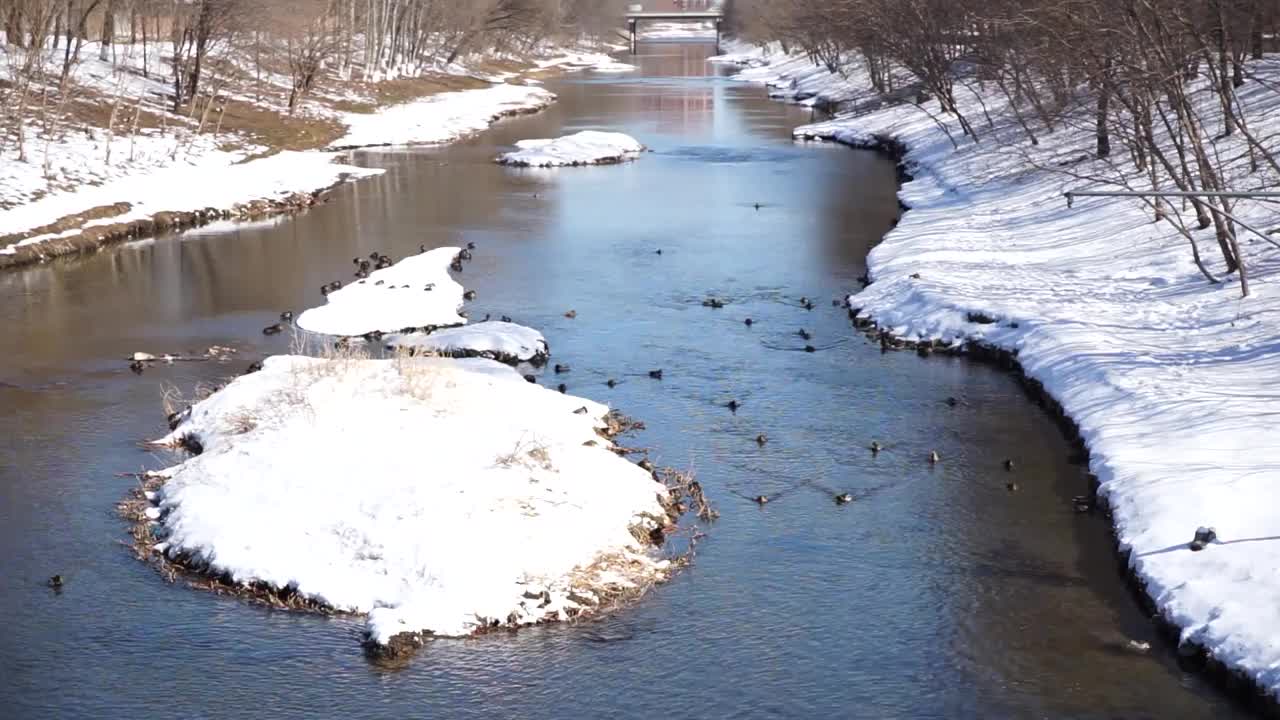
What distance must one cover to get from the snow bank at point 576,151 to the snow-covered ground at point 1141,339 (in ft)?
40.9

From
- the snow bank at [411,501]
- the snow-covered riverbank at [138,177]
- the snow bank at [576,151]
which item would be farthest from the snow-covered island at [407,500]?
the snow bank at [576,151]

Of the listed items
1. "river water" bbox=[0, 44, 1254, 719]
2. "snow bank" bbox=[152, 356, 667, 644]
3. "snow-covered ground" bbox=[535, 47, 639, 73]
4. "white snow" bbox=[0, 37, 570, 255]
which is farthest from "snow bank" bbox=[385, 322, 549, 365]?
"snow-covered ground" bbox=[535, 47, 639, 73]

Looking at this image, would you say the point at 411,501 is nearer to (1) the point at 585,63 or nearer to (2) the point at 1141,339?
(2) the point at 1141,339

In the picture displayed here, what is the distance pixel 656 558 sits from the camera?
44.3 ft

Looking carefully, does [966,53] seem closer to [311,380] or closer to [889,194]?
[889,194]

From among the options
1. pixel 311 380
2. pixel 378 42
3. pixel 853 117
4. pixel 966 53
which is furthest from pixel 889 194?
pixel 378 42

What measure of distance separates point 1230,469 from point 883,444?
4055 mm

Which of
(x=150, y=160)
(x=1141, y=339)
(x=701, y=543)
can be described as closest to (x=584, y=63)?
(x=150, y=160)

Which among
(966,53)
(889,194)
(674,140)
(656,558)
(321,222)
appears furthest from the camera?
(674,140)

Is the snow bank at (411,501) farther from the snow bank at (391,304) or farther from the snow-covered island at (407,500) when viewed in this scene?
the snow bank at (391,304)

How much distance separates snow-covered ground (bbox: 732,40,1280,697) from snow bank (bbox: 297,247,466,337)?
7104 millimetres

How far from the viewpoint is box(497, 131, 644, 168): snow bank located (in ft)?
147

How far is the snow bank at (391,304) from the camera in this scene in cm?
2234

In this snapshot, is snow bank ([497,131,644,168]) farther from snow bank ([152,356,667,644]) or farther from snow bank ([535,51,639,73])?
snow bank ([535,51,639,73])
